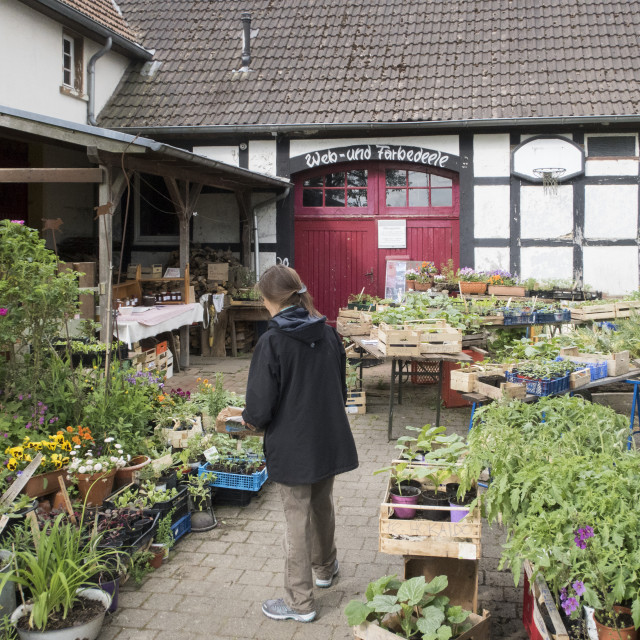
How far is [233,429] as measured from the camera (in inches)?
178

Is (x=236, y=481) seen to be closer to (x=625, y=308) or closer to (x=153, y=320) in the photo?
(x=153, y=320)

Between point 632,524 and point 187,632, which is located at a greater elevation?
point 632,524

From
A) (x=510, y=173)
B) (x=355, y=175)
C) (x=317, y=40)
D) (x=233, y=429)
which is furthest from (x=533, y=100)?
(x=233, y=429)

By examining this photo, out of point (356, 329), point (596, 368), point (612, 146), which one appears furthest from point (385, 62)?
point (596, 368)

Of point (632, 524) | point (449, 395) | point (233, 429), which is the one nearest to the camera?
point (632, 524)

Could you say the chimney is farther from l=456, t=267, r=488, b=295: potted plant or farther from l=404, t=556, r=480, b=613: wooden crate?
l=404, t=556, r=480, b=613: wooden crate

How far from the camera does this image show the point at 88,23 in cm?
1221

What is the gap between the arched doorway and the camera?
13.1m

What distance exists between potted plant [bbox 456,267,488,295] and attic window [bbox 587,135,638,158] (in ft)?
9.10

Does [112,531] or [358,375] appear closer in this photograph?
[112,531]

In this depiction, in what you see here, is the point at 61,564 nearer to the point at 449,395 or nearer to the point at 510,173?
the point at 449,395

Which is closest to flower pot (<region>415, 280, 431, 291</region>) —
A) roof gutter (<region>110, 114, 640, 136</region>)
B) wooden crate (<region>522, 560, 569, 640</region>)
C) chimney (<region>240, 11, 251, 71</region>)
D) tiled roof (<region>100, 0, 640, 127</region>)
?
roof gutter (<region>110, 114, 640, 136</region>)

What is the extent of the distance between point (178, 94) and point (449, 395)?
807 cm

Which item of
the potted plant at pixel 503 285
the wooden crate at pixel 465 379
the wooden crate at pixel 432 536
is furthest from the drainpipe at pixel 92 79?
the wooden crate at pixel 432 536
